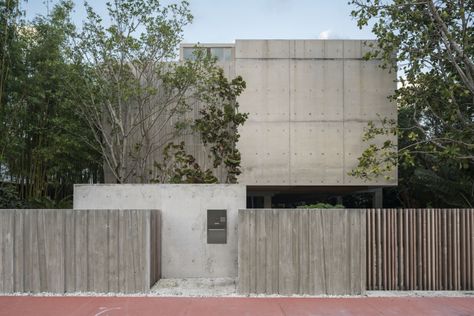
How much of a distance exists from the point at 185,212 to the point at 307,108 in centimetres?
569

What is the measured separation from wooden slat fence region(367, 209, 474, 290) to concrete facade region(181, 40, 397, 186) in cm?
482

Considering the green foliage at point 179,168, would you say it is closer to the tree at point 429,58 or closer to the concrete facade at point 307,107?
the concrete facade at point 307,107

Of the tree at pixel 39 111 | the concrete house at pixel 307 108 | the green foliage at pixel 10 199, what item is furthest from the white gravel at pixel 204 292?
the tree at pixel 39 111

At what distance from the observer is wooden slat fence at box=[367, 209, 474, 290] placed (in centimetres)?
1023

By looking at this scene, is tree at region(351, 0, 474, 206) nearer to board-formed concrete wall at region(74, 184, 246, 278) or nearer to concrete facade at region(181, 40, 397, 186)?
concrete facade at region(181, 40, 397, 186)

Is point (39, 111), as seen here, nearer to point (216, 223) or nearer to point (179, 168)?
point (179, 168)

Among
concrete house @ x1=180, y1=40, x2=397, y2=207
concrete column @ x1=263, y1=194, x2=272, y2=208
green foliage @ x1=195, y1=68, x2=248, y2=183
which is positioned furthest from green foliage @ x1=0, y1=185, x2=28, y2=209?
concrete column @ x1=263, y1=194, x2=272, y2=208

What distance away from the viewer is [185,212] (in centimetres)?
1200

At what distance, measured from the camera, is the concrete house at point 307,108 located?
15125mm

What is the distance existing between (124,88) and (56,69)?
7.21ft

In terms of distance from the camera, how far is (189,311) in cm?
846

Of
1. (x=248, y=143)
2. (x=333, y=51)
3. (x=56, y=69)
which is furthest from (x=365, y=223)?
(x=56, y=69)

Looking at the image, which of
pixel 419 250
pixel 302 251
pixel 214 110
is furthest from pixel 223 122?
pixel 419 250

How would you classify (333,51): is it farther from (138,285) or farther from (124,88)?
(138,285)
